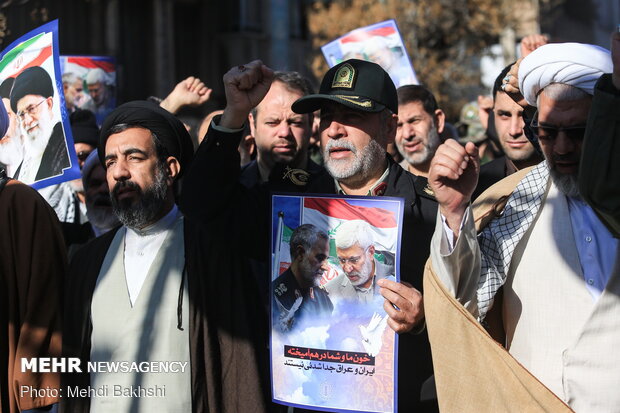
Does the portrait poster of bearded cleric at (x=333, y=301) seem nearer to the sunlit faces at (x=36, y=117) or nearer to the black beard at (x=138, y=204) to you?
the black beard at (x=138, y=204)

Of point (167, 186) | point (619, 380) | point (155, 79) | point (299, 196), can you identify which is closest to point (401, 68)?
point (167, 186)

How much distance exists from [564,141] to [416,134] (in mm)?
2829

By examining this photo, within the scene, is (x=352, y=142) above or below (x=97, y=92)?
below

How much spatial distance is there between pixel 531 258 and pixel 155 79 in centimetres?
1750

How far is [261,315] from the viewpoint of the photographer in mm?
3723

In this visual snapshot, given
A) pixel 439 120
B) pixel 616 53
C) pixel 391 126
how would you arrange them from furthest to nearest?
pixel 439 120 < pixel 391 126 < pixel 616 53

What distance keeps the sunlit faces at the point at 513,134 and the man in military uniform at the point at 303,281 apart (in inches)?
72.5

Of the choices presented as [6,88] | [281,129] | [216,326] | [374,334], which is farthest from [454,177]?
[6,88]

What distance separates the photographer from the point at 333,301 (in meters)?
3.15

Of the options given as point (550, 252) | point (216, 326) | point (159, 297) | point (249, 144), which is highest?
point (249, 144)

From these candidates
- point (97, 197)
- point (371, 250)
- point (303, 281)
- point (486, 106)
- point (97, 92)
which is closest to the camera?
point (371, 250)

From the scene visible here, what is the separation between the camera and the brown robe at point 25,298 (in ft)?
12.8

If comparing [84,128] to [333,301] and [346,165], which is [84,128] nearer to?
[346,165]

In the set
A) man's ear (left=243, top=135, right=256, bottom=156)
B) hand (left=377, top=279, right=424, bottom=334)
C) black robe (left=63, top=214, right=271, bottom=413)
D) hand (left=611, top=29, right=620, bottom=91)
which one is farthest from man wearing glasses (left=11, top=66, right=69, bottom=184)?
hand (left=611, top=29, right=620, bottom=91)
